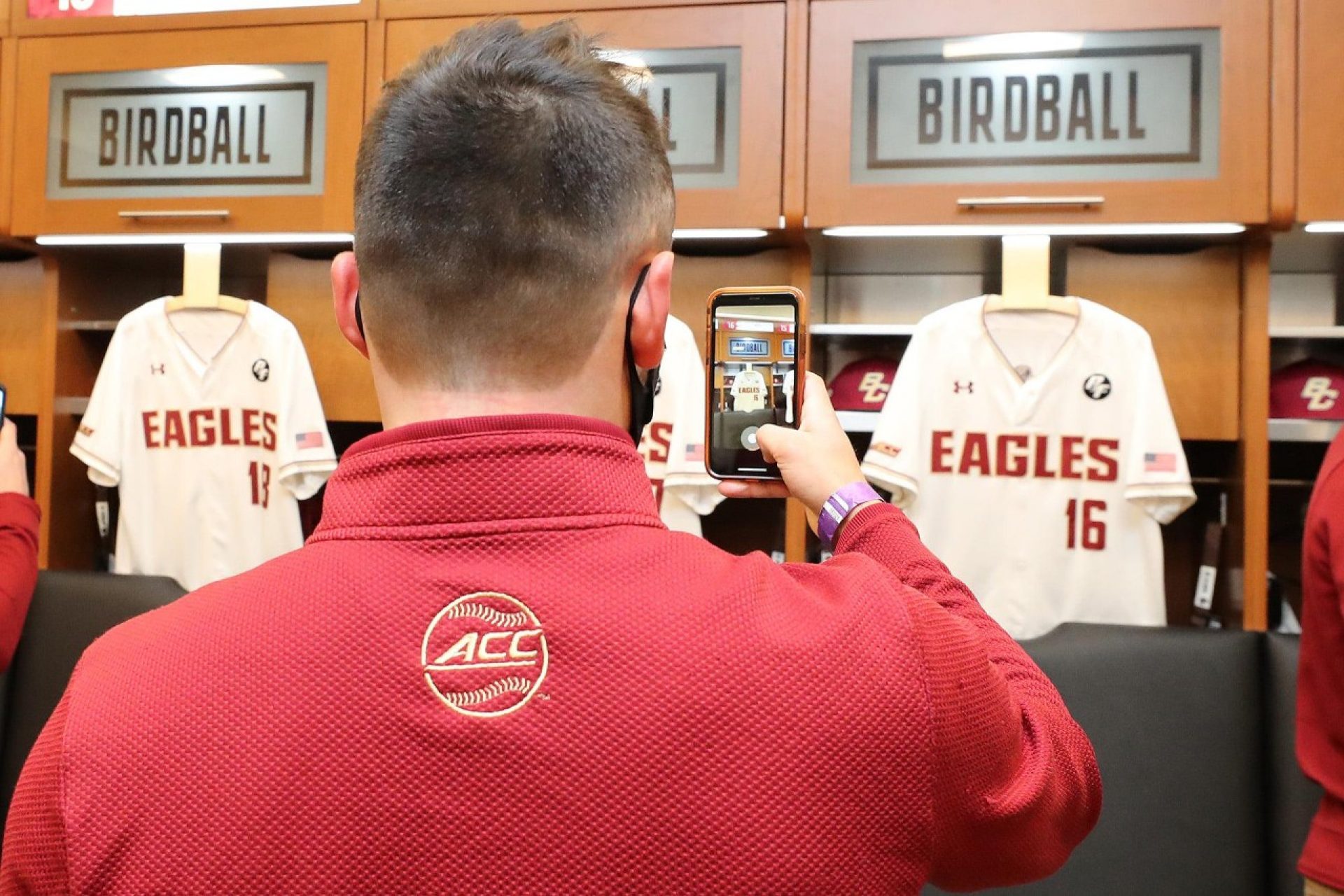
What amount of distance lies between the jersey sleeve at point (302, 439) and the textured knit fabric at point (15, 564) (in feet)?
1.69

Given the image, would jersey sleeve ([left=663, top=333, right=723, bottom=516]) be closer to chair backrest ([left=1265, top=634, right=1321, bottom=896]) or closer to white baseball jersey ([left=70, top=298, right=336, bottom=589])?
white baseball jersey ([left=70, top=298, right=336, bottom=589])

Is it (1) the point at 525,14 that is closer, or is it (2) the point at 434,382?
(2) the point at 434,382

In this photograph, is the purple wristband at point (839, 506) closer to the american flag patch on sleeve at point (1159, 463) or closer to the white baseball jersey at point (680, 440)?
the white baseball jersey at point (680, 440)

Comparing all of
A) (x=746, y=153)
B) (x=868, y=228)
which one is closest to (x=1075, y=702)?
(x=868, y=228)

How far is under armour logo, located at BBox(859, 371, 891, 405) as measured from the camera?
7.00ft

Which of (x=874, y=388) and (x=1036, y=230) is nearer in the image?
(x=1036, y=230)

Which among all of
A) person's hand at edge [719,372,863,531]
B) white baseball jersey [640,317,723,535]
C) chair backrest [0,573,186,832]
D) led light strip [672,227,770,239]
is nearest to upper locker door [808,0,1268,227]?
led light strip [672,227,770,239]

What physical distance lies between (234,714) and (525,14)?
1823 millimetres

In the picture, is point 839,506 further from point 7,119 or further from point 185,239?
point 7,119

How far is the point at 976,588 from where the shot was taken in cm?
193

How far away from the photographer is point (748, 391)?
98 centimetres

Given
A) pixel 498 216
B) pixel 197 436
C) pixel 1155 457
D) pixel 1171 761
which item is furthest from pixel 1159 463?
pixel 197 436

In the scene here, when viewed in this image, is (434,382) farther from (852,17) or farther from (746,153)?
(852,17)

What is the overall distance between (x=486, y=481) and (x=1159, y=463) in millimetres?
1633
